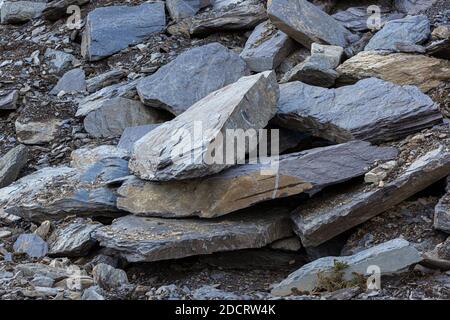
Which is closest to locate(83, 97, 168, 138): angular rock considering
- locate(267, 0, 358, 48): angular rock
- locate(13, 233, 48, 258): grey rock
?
locate(267, 0, 358, 48): angular rock

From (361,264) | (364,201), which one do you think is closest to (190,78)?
(364,201)

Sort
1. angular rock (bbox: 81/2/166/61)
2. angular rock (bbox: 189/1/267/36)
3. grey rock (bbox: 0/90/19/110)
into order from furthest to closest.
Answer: angular rock (bbox: 81/2/166/61) → angular rock (bbox: 189/1/267/36) → grey rock (bbox: 0/90/19/110)

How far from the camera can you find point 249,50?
7945 mm

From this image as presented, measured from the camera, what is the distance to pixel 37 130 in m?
7.76

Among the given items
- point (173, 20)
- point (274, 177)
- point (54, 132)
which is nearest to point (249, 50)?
point (173, 20)

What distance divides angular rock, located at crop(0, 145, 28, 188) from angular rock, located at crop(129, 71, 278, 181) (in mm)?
1720

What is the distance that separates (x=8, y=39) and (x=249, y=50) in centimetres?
334

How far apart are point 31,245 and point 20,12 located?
15.7 ft

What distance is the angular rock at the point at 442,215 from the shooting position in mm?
5293

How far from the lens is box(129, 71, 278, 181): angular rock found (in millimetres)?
5336

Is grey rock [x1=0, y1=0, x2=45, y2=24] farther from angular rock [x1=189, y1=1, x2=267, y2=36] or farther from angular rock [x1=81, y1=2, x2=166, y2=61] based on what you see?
angular rock [x1=189, y1=1, x2=267, y2=36]

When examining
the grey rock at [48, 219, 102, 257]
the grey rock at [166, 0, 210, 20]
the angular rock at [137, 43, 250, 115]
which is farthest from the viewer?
the grey rock at [166, 0, 210, 20]

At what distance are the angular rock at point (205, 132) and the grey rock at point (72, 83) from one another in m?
2.51

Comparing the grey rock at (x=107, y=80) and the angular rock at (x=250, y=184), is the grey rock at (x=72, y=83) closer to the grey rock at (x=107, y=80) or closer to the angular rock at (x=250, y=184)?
the grey rock at (x=107, y=80)
